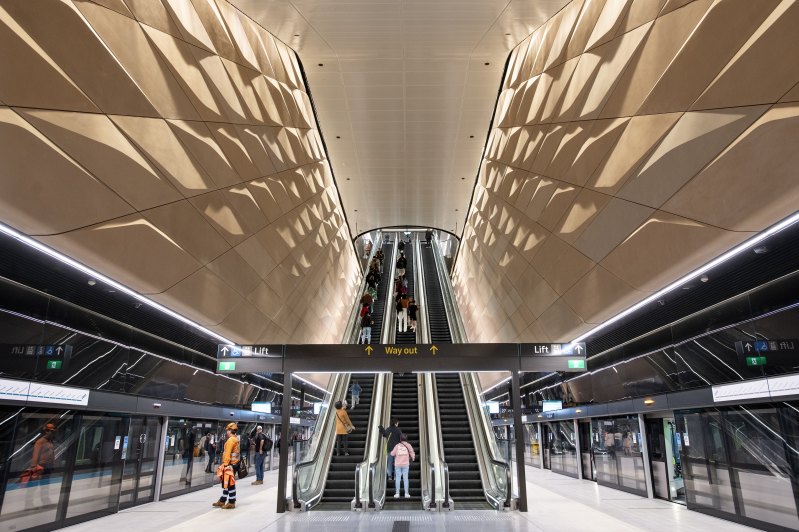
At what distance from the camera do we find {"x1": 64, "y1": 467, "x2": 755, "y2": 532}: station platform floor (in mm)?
8406

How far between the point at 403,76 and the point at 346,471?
371 inches

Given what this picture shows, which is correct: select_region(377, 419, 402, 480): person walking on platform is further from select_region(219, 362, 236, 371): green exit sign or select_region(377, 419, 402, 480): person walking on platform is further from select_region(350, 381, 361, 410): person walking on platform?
select_region(219, 362, 236, 371): green exit sign

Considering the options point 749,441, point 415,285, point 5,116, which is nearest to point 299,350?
point 5,116

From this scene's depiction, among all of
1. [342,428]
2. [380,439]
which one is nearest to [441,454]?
[380,439]

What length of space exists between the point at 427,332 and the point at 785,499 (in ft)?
39.0

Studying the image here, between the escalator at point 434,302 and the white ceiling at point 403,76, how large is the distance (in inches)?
199

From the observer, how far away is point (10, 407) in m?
7.36

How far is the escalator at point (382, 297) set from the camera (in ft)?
64.8

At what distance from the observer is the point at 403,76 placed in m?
13.1

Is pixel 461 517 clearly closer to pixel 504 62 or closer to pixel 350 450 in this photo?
pixel 350 450

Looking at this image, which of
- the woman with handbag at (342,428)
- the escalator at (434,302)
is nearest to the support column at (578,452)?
the escalator at (434,302)

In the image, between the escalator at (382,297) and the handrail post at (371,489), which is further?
the escalator at (382,297)

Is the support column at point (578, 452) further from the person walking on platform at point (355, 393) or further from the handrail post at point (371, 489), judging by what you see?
the handrail post at point (371, 489)

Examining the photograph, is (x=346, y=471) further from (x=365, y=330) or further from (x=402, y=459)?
(x=365, y=330)
